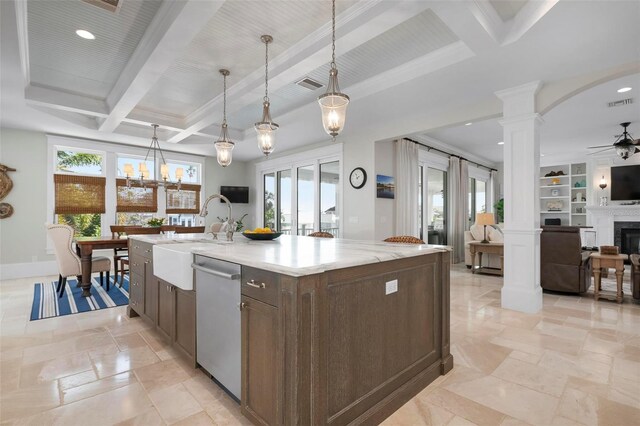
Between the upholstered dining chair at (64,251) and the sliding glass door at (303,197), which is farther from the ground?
the sliding glass door at (303,197)

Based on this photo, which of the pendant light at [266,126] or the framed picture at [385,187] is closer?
the pendant light at [266,126]

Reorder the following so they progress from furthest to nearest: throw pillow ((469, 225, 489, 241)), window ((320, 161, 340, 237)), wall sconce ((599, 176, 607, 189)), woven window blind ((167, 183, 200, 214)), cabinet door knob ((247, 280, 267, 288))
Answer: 1. wall sconce ((599, 176, 607, 189))
2. woven window blind ((167, 183, 200, 214))
3. throw pillow ((469, 225, 489, 241))
4. window ((320, 161, 340, 237))
5. cabinet door knob ((247, 280, 267, 288))

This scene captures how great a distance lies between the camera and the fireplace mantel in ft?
23.8

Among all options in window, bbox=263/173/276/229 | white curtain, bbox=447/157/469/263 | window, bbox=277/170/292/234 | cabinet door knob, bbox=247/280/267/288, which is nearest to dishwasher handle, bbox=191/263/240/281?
cabinet door knob, bbox=247/280/267/288

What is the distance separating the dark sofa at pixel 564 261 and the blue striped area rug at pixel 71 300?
5.93 meters

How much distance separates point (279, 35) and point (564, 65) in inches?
114

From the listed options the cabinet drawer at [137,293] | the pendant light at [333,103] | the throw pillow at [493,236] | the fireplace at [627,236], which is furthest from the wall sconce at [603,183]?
the cabinet drawer at [137,293]

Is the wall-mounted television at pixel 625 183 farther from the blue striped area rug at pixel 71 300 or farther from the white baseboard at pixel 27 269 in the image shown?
the white baseboard at pixel 27 269

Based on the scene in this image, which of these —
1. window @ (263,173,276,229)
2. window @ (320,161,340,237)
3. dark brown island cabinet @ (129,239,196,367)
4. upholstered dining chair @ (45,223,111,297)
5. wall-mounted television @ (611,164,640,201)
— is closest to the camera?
dark brown island cabinet @ (129,239,196,367)

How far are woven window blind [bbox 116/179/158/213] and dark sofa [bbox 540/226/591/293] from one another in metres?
7.23

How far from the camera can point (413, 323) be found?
1935mm

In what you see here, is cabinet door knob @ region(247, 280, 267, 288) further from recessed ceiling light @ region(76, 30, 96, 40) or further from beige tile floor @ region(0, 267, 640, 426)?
recessed ceiling light @ region(76, 30, 96, 40)

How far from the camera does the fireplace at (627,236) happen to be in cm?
724

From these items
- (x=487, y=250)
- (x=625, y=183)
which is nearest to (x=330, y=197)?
(x=487, y=250)
